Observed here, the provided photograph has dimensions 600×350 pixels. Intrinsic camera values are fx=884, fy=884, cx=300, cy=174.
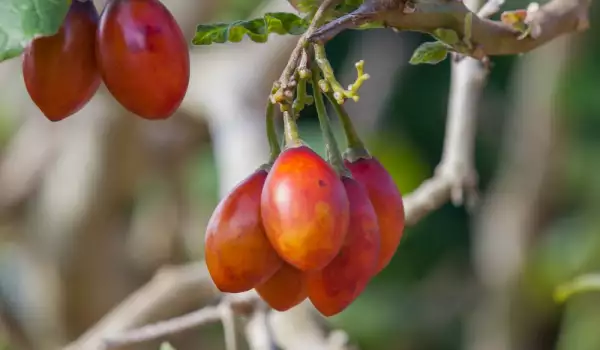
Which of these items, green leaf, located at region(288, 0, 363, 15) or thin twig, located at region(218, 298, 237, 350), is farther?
thin twig, located at region(218, 298, 237, 350)

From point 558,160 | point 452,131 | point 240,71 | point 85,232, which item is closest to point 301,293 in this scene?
point 452,131

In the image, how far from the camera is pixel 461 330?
8.07 ft

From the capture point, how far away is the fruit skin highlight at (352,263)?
0.38 m

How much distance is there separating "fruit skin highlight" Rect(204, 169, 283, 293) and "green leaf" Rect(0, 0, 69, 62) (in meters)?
0.11

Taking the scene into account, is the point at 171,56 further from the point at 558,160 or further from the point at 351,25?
the point at 558,160

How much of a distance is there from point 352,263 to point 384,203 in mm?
41

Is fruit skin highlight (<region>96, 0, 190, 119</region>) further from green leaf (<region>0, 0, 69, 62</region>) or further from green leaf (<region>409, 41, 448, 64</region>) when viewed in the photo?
green leaf (<region>409, 41, 448, 64</region>)

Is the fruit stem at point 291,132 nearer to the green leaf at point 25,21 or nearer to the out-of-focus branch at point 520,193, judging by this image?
the green leaf at point 25,21

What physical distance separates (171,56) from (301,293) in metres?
0.12

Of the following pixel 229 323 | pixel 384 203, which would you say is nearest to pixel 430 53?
pixel 384 203

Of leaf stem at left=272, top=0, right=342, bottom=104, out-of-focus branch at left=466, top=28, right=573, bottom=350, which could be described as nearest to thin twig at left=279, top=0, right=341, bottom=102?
leaf stem at left=272, top=0, right=342, bottom=104

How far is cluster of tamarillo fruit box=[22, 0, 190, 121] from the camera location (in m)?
0.40

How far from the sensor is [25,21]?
14.6 inches

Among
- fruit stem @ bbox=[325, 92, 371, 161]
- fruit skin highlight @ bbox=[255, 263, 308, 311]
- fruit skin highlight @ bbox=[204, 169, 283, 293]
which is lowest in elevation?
fruit skin highlight @ bbox=[255, 263, 308, 311]
